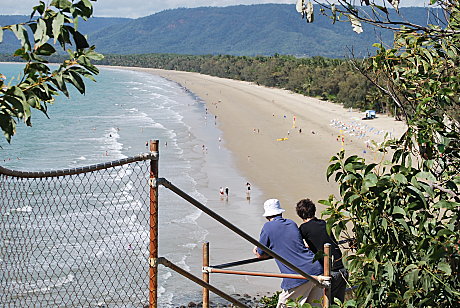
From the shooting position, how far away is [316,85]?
63.1 meters

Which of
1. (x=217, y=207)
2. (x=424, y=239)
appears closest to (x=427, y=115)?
(x=424, y=239)

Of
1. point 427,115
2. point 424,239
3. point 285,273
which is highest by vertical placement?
point 427,115

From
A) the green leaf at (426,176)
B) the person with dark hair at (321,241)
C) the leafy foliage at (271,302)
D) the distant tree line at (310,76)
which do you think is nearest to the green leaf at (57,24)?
the green leaf at (426,176)

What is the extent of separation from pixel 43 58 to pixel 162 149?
29.8 metres

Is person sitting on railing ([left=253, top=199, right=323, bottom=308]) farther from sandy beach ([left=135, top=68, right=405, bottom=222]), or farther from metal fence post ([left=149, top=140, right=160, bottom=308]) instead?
sandy beach ([left=135, top=68, right=405, bottom=222])

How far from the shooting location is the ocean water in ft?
52.4

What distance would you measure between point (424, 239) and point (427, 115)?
31.9 inches

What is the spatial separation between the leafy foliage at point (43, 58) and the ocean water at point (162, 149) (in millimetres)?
10345

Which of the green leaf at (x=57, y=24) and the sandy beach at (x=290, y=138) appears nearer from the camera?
the green leaf at (x=57, y=24)

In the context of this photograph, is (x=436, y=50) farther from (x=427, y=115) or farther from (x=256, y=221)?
(x=256, y=221)

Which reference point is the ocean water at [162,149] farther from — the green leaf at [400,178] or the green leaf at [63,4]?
the green leaf at [63,4]

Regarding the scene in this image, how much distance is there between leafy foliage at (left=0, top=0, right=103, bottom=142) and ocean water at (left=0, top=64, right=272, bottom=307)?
10.3 m

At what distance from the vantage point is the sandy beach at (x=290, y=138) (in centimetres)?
2345

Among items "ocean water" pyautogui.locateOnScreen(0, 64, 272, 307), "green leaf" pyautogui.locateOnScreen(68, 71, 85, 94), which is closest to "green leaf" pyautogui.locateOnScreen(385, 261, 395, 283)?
"green leaf" pyautogui.locateOnScreen(68, 71, 85, 94)
